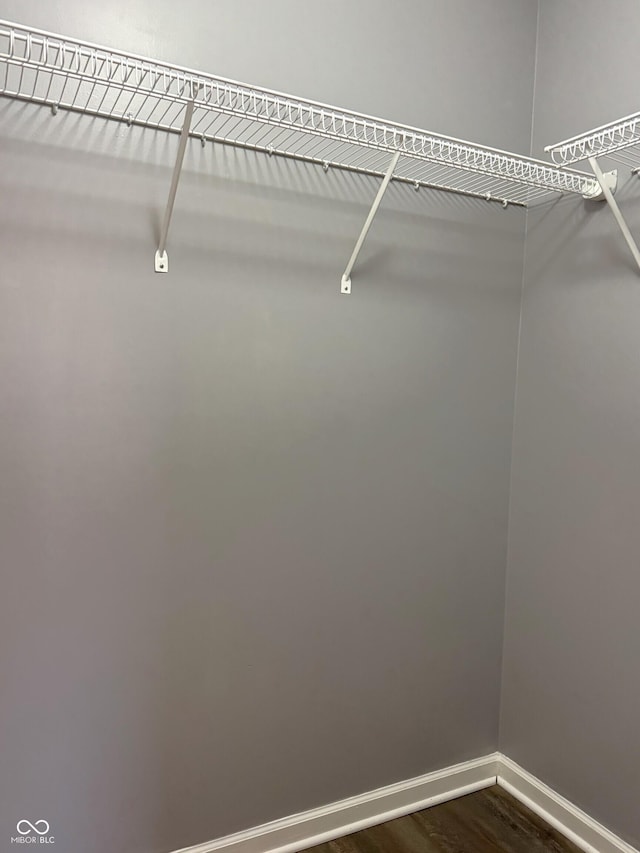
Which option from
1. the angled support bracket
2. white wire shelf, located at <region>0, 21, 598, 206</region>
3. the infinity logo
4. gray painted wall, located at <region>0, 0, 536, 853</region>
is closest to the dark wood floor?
gray painted wall, located at <region>0, 0, 536, 853</region>

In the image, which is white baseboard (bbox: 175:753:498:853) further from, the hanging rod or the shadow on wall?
the hanging rod

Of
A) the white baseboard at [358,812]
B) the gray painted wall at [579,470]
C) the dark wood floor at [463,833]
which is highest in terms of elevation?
the gray painted wall at [579,470]

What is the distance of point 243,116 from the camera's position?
1276mm

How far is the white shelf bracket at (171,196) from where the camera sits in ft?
4.10

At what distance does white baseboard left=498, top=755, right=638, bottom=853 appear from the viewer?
5.57 feet

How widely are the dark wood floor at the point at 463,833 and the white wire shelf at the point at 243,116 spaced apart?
5.87 feet

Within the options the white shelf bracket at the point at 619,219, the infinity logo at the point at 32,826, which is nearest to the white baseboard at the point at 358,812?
the infinity logo at the point at 32,826

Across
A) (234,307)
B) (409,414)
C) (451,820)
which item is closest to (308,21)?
(234,307)

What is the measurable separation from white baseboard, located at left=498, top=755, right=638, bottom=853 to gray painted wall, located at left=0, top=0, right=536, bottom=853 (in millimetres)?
133

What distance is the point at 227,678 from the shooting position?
1616 millimetres

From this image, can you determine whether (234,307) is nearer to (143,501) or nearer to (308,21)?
(143,501)

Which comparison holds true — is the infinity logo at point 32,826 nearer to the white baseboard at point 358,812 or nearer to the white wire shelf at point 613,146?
the white baseboard at point 358,812

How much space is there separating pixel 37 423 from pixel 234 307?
0.53 metres

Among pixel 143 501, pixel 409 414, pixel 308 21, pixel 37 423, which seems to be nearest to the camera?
pixel 37 423
